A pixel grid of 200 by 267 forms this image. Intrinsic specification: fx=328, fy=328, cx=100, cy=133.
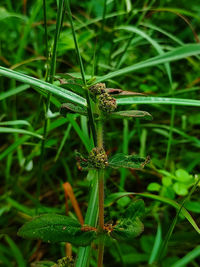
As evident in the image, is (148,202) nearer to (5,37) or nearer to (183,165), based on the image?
(183,165)

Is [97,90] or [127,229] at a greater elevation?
[97,90]

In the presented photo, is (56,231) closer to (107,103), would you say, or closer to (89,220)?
(89,220)

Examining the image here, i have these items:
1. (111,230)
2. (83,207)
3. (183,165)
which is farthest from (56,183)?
(111,230)

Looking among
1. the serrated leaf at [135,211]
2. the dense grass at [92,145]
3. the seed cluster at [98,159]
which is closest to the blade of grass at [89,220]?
the dense grass at [92,145]

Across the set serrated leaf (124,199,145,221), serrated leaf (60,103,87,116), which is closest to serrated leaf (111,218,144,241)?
serrated leaf (124,199,145,221)

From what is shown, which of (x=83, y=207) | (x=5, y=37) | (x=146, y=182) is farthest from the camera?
(x=5, y=37)

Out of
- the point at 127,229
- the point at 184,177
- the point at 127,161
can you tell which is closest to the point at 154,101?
the point at 127,161
